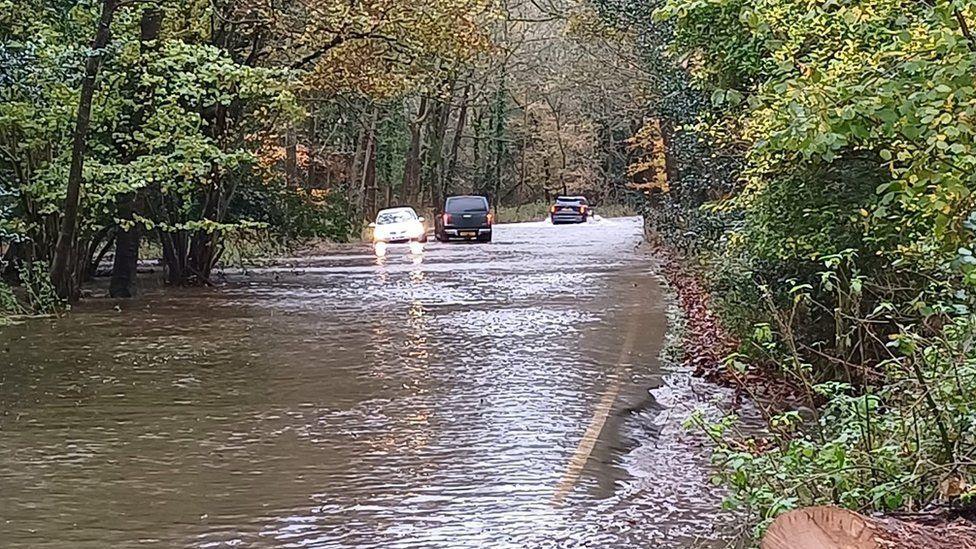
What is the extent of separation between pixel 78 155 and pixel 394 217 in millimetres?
24081

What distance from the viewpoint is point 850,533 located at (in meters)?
3.97

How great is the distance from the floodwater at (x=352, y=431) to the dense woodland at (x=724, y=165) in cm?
106

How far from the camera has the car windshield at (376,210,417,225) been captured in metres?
41.4

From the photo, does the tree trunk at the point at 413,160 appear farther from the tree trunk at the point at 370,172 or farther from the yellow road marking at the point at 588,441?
the yellow road marking at the point at 588,441

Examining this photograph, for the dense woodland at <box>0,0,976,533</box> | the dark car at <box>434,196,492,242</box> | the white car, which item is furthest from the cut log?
the dark car at <box>434,196,492,242</box>

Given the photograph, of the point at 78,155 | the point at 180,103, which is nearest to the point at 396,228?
the point at 180,103

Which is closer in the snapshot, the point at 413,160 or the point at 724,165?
the point at 724,165

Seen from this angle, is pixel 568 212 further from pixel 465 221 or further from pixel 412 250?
pixel 412 250

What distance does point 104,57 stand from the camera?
1769 centimetres

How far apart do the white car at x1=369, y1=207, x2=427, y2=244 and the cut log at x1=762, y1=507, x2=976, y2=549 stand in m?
37.5

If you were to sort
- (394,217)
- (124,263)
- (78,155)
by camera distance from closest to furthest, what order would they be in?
1. (78,155)
2. (124,263)
3. (394,217)

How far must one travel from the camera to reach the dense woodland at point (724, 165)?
17.6 ft

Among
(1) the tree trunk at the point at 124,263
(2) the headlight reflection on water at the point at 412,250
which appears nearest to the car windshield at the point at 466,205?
(2) the headlight reflection on water at the point at 412,250

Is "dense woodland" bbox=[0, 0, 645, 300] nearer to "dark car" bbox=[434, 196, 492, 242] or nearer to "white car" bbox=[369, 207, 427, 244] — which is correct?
"white car" bbox=[369, 207, 427, 244]
